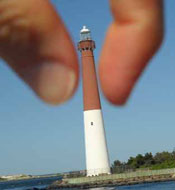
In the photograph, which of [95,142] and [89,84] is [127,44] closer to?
[89,84]

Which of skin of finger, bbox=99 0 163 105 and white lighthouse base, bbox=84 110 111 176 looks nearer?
skin of finger, bbox=99 0 163 105

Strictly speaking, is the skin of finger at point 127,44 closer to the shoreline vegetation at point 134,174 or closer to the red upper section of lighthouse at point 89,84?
the red upper section of lighthouse at point 89,84

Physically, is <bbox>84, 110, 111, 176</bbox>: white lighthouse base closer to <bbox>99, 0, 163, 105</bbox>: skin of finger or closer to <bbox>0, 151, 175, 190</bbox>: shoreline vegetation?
<bbox>0, 151, 175, 190</bbox>: shoreline vegetation

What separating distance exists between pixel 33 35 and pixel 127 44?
0.11 metres

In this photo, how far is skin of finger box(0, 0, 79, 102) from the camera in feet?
1.81

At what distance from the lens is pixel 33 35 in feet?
1.83

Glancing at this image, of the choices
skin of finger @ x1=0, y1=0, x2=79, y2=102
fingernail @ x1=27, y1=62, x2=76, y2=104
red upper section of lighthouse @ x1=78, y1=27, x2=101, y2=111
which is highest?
red upper section of lighthouse @ x1=78, y1=27, x2=101, y2=111

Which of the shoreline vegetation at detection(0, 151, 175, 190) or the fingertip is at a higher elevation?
the shoreline vegetation at detection(0, 151, 175, 190)

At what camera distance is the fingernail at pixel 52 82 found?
0.57 meters

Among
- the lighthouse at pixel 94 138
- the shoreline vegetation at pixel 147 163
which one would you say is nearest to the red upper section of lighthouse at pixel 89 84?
the lighthouse at pixel 94 138

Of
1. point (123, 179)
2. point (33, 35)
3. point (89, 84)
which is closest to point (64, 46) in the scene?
point (33, 35)

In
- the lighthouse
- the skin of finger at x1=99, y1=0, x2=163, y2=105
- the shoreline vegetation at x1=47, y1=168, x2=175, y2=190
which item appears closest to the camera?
the skin of finger at x1=99, y1=0, x2=163, y2=105

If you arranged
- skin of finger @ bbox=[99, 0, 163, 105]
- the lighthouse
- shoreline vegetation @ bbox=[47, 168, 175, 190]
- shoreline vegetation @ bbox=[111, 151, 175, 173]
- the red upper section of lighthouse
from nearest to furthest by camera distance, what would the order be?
skin of finger @ bbox=[99, 0, 163, 105]
the red upper section of lighthouse
the lighthouse
shoreline vegetation @ bbox=[47, 168, 175, 190]
shoreline vegetation @ bbox=[111, 151, 175, 173]

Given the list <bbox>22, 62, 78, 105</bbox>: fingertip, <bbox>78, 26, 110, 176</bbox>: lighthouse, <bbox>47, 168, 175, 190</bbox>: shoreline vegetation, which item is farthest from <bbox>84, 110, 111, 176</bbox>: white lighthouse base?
<bbox>22, 62, 78, 105</bbox>: fingertip
